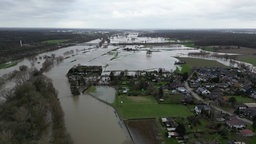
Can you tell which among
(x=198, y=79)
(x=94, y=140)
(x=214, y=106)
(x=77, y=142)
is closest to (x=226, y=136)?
(x=214, y=106)

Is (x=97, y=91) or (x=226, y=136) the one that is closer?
(x=226, y=136)

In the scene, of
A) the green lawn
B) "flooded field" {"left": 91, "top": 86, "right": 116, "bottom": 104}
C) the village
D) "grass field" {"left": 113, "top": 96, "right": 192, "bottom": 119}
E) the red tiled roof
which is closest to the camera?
the red tiled roof

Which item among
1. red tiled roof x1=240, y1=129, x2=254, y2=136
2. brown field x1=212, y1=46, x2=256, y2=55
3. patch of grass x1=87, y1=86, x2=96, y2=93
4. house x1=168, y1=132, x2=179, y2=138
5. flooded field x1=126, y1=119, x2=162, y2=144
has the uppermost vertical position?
brown field x1=212, y1=46, x2=256, y2=55

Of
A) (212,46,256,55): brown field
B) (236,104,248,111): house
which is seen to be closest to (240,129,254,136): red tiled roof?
(236,104,248,111): house

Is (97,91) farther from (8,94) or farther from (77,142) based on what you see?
(77,142)

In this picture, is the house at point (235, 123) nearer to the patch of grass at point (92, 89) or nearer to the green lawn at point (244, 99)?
the green lawn at point (244, 99)

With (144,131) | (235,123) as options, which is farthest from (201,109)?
(144,131)

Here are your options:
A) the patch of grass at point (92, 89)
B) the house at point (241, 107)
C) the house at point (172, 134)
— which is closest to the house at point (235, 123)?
the house at point (241, 107)

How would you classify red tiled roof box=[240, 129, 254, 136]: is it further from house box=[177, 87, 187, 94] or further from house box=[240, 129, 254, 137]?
house box=[177, 87, 187, 94]

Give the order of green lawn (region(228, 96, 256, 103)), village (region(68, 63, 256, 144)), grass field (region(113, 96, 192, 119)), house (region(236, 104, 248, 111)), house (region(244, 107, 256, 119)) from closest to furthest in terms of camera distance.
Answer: village (region(68, 63, 256, 144))
house (region(244, 107, 256, 119))
grass field (region(113, 96, 192, 119))
house (region(236, 104, 248, 111))
green lawn (region(228, 96, 256, 103))
